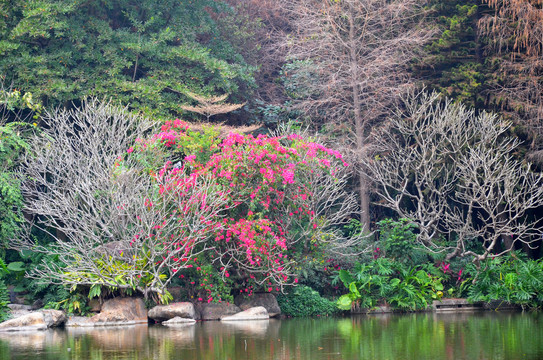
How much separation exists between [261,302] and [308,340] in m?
5.21

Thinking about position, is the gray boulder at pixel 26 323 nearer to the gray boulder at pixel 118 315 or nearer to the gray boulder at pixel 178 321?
the gray boulder at pixel 118 315

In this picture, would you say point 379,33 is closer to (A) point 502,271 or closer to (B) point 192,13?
(B) point 192,13

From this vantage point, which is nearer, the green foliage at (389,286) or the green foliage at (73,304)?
the green foliage at (73,304)

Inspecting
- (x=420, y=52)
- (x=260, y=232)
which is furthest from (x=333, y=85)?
(x=260, y=232)

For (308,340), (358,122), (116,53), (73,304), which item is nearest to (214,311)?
(73,304)

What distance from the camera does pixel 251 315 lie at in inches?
595

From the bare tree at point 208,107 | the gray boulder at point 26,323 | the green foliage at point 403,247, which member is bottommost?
the gray boulder at point 26,323

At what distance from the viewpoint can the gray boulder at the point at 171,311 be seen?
1448 centimetres

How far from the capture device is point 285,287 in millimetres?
16672

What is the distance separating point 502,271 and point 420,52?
786 centimetres

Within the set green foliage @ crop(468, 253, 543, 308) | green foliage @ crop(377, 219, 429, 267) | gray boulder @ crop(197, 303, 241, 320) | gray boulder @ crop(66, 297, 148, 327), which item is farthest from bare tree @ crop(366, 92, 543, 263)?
gray boulder @ crop(66, 297, 148, 327)

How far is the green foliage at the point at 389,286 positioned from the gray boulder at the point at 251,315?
2.09 metres

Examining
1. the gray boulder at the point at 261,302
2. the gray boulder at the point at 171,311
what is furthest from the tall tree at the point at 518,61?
the gray boulder at the point at 171,311

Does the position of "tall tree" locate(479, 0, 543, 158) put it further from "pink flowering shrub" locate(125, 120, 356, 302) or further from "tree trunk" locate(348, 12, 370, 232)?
"pink flowering shrub" locate(125, 120, 356, 302)
